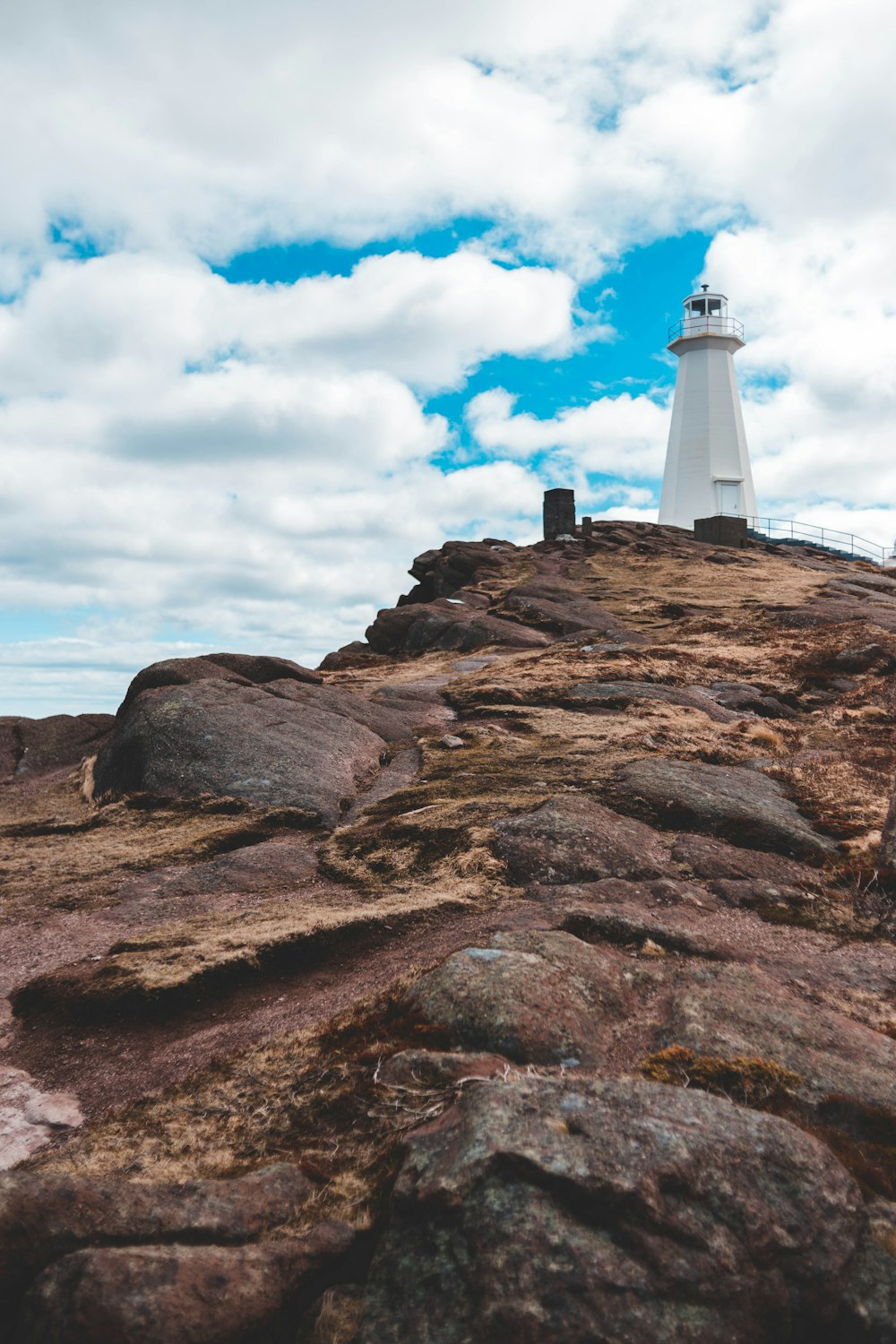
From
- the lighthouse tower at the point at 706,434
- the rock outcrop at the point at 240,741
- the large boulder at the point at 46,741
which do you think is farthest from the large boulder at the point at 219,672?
the lighthouse tower at the point at 706,434

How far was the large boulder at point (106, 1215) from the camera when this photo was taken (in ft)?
14.6

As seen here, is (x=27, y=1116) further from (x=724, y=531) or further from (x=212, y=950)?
(x=724, y=531)

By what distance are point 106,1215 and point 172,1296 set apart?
0.67m

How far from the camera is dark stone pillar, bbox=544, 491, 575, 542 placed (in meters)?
57.5

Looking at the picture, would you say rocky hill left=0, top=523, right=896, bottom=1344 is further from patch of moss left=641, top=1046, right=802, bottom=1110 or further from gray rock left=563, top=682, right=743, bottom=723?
gray rock left=563, top=682, right=743, bottom=723

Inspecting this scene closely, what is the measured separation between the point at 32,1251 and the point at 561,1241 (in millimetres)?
2627

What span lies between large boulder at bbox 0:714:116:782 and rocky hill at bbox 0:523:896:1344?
1.66 m

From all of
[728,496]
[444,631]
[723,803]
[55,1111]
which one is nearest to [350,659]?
[444,631]

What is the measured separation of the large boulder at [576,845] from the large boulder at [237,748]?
394 centimetres

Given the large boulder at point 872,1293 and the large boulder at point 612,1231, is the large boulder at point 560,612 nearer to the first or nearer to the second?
the large boulder at point 612,1231

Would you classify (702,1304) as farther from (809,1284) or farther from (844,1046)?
(844,1046)

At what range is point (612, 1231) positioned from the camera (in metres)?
4.43

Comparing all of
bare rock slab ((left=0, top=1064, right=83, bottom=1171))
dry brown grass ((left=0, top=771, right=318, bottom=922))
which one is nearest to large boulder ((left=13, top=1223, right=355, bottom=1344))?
bare rock slab ((left=0, top=1064, right=83, bottom=1171))

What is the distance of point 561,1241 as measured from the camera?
4.34 meters
